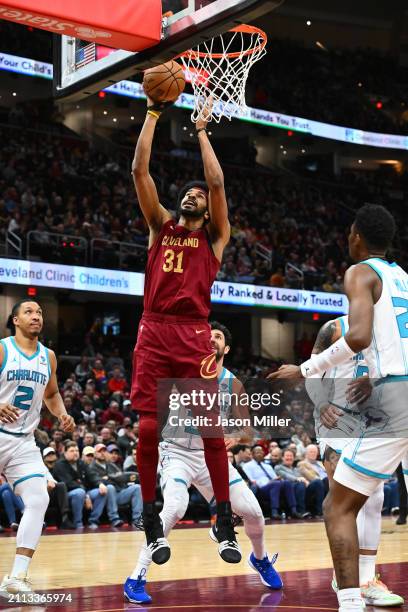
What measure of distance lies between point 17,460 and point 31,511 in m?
0.42

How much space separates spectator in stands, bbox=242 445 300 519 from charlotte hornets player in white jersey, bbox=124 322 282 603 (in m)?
7.39

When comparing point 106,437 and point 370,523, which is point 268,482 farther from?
point 370,523

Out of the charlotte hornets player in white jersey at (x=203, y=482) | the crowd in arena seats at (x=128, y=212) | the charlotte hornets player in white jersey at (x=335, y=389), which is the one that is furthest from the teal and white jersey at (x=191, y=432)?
the crowd in arena seats at (x=128, y=212)

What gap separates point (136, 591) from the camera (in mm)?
Answer: 6188

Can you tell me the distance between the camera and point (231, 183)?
30.7 metres

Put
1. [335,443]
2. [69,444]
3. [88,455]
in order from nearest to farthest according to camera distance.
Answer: [335,443] → [69,444] → [88,455]

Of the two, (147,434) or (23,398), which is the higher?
(23,398)

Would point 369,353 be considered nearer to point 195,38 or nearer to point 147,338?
point 147,338

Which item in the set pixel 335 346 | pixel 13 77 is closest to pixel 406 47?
pixel 13 77

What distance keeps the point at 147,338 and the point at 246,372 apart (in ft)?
62.9

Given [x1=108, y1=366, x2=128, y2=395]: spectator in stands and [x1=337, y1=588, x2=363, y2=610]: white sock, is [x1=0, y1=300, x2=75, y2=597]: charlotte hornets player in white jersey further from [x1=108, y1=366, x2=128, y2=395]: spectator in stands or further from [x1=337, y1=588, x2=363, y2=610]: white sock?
[x1=108, y1=366, x2=128, y2=395]: spectator in stands

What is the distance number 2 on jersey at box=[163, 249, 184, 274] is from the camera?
5.79 m

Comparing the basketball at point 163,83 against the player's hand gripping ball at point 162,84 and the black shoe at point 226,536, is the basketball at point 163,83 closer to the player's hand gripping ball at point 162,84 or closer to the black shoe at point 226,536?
the player's hand gripping ball at point 162,84

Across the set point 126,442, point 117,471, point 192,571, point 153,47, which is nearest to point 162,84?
point 153,47
